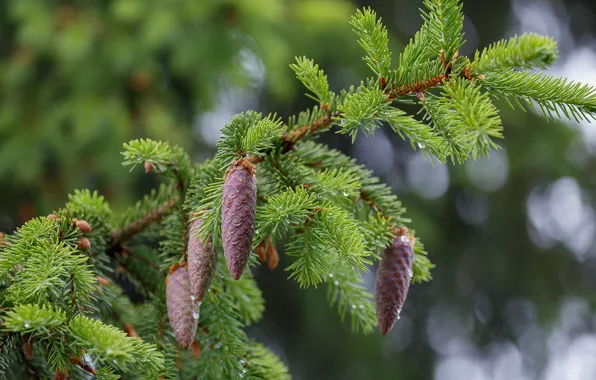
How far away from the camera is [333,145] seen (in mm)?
4062

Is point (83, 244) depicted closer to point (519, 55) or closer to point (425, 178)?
point (519, 55)

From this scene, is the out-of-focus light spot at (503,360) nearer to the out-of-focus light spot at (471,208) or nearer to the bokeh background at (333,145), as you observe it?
the bokeh background at (333,145)

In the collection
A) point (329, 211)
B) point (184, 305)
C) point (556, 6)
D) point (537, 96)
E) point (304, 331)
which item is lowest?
point (184, 305)

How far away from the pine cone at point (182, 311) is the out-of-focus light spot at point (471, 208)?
3.46m

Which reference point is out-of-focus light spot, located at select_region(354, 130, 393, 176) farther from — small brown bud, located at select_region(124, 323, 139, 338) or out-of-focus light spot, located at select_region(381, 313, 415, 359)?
small brown bud, located at select_region(124, 323, 139, 338)

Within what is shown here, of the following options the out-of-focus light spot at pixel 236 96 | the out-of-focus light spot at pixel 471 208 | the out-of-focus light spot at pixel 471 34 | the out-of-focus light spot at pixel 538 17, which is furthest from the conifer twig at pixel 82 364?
the out-of-focus light spot at pixel 538 17

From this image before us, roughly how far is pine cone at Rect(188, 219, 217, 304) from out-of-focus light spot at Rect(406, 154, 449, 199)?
3.23 meters

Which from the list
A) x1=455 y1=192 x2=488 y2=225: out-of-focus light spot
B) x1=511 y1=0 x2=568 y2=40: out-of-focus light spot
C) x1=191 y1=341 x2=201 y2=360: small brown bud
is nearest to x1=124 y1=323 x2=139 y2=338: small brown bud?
x1=191 y1=341 x2=201 y2=360: small brown bud

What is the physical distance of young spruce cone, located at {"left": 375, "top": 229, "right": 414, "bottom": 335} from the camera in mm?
871

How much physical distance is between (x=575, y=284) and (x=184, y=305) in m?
3.74

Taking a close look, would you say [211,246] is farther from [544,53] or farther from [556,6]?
[556,6]

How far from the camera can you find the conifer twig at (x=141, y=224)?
106 centimetres

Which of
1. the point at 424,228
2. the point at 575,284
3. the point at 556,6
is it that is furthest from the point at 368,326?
the point at 556,6

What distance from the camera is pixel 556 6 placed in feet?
14.7
